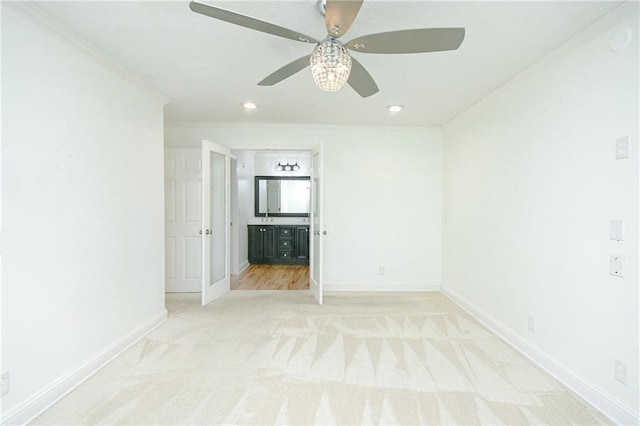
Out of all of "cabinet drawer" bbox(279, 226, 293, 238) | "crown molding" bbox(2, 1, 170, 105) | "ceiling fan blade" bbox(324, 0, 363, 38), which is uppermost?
"crown molding" bbox(2, 1, 170, 105)

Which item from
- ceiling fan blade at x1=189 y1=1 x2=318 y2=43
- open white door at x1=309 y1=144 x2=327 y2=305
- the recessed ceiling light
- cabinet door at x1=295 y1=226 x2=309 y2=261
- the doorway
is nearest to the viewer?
ceiling fan blade at x1=189 y1=1 x2=318 y2=43

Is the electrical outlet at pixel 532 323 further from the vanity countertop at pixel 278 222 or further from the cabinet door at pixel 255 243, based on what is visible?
the cabinet door at pixel 255 243

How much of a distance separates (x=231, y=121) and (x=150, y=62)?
182cm

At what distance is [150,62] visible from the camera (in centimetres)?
247

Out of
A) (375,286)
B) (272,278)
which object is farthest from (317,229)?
(272,278)

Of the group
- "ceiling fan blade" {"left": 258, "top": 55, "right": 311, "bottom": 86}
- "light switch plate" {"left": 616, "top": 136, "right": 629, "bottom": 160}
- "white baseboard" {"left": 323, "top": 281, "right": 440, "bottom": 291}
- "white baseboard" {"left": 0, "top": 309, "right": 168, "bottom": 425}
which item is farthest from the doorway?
"light switch plate" {"left": 616, "top": 136, "right": 629, "bottom": 160}

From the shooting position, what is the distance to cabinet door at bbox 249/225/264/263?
6.41m

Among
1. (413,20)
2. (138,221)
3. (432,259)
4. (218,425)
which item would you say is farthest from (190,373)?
(432,259)

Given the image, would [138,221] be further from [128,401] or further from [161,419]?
[161,419]

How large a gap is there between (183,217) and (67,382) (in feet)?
8.14

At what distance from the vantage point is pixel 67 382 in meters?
2.04

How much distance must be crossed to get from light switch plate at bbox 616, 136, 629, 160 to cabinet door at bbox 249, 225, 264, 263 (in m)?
5.48

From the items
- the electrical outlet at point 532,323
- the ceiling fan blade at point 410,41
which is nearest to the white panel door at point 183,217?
the ceiling fan blade at point 410,41

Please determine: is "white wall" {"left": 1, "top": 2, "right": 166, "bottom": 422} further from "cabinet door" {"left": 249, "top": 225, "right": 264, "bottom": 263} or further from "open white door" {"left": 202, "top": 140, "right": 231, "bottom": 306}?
"cabinet door" {"left": 249, "top": 225, "right": 264, "bottom": 263}
